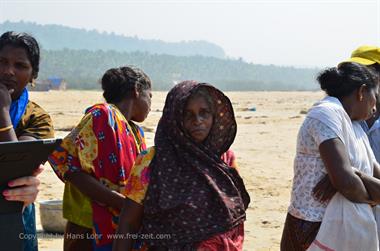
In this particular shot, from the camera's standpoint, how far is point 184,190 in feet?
9.07

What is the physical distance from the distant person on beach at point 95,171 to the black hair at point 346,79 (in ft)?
3.73

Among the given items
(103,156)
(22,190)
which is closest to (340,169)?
(103,156)

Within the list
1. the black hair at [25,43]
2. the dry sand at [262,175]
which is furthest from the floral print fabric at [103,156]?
the dry sand at [262,175]

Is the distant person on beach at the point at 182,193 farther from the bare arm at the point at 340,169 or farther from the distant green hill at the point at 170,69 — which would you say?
the distant green hill at the point at 170,69

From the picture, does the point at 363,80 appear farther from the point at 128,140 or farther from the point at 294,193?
the point at 128,140

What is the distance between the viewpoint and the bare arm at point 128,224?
2.79 metres

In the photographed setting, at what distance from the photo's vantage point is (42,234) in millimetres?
6348

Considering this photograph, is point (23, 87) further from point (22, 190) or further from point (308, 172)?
point (308, 172)

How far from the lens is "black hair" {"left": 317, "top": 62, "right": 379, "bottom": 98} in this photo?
3.31 m

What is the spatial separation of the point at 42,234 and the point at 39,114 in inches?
137

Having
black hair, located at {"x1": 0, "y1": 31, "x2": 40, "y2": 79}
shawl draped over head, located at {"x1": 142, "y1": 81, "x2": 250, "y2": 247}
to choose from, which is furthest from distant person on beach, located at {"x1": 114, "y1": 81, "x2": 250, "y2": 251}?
black hair, located at {"x1": 0, "y1": 31, "x2": 40, "y2": 79}

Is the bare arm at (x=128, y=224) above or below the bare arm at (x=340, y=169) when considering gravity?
below

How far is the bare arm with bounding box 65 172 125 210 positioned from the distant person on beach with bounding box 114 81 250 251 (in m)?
0.51

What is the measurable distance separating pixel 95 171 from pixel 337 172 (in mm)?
1304
